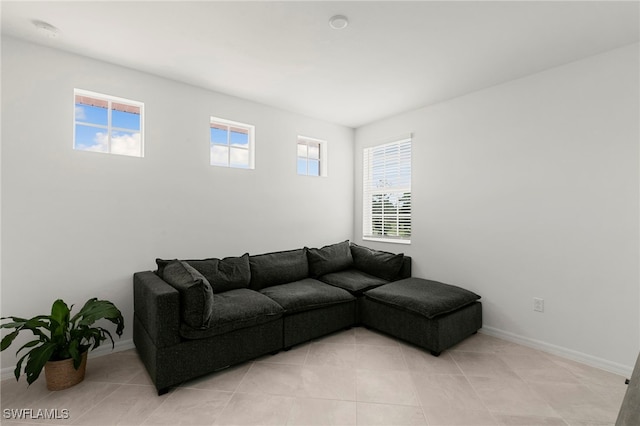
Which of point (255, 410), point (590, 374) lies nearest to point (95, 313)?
point (255, 410)

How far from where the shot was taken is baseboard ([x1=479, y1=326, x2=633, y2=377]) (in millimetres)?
2389

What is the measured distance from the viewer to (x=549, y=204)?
2.77m

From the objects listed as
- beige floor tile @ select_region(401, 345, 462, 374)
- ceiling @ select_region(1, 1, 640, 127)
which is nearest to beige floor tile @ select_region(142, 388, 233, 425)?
beige floor tile @ select_region(401, 345, 462, 374)

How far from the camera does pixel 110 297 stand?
8.84 feet

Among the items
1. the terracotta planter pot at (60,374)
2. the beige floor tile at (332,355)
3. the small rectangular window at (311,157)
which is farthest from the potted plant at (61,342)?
the small rectangular window at (311,157)

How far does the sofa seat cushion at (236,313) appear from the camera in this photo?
7.37 ft

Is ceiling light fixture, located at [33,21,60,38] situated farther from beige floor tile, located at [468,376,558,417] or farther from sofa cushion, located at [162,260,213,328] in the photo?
beige floor tile, located at [468,376,558,417]

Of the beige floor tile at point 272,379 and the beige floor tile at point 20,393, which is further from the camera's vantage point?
the beige floor tile at point 272,379

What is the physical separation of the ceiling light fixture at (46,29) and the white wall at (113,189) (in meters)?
0.24

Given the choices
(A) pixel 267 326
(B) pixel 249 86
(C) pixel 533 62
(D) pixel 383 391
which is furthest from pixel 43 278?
(C) pixel 533 62

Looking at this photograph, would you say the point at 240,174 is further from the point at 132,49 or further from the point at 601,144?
the point at 601,144

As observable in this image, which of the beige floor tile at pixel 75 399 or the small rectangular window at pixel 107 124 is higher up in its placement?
the small rectangular window at pixel 107 124

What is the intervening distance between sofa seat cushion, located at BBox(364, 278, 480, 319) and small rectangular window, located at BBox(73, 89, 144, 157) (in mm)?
2861

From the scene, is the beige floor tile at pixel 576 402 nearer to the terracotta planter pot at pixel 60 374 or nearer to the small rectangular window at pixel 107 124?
the terracotta planter pot at pixel 60 374
